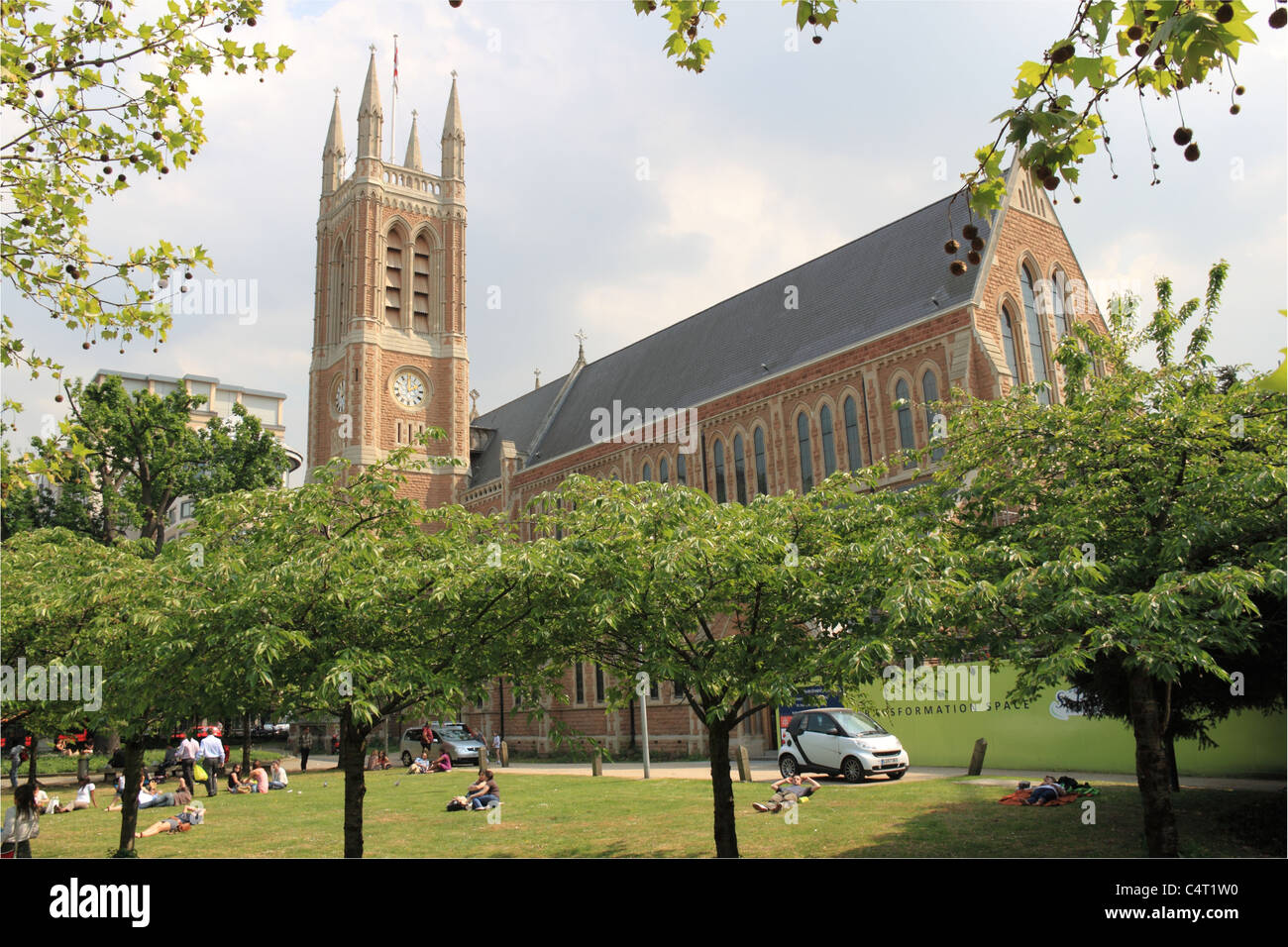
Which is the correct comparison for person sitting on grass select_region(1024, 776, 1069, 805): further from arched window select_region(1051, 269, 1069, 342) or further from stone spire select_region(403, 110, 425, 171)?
stone spire select_region(403, 110, 425, 171)

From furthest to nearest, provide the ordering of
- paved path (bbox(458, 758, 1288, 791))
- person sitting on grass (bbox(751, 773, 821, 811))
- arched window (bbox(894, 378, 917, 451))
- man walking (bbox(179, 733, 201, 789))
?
arched window (bbox(894, 378, 917, 451)) < man walking (bbox(179, 733, 201, 789)) < paved path (bbox(458, 758, 1288, 791)) < person sitting on grass (bbox(751, 773, 821, 811))

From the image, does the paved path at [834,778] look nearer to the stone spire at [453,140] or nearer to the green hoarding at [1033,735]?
the green hoarding at [1033,735]

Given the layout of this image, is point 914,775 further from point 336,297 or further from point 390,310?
point 336,297

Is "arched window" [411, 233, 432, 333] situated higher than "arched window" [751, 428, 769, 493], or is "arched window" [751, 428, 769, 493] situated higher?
"arched window" [411, 233, 432, 333]

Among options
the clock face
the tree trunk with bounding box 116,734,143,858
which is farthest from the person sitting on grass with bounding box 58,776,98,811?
the clock face

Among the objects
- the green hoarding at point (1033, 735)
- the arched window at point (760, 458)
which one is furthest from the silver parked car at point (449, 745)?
the green hoarding at point (1033, 735)

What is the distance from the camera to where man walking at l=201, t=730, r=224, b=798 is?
79.4 feet

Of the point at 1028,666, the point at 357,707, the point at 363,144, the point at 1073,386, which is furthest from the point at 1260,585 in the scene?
the point at 363,144

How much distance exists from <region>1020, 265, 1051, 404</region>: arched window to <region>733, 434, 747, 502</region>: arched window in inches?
420

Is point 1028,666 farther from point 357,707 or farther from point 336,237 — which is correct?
point 336,237

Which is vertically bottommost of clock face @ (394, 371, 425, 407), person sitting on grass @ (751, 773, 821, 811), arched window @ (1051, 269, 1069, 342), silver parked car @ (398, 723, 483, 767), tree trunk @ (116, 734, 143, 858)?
silver parked car @ (398, 723, 483, 767)

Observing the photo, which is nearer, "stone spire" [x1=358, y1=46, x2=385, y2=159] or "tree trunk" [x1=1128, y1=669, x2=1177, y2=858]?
"tree trunk" [x1=1128, y1=669, x2=1177, y2=858]
